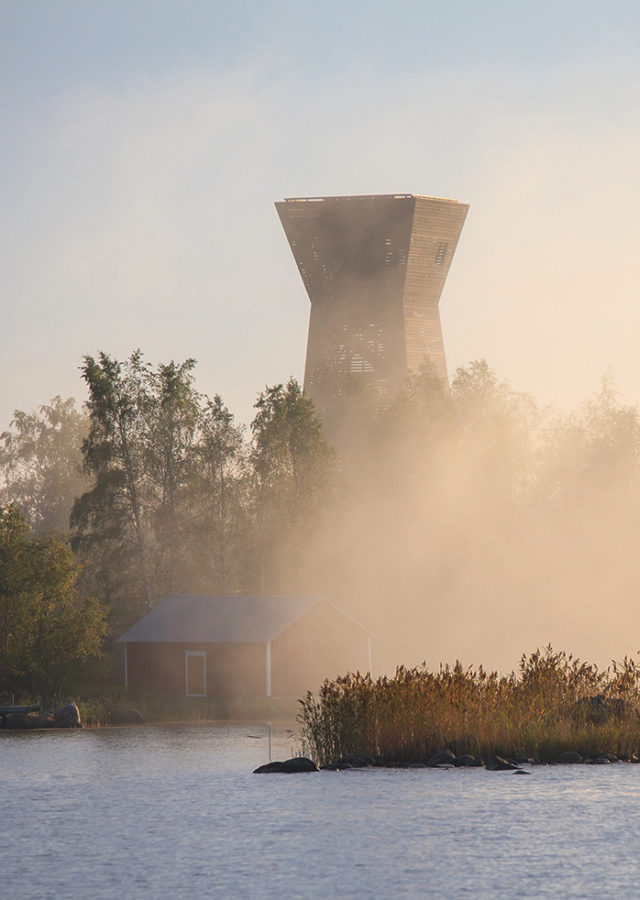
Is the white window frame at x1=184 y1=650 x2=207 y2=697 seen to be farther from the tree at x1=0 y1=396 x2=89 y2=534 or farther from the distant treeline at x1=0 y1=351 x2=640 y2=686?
the tree at x1=0 y1=396 x2=89 y2=534

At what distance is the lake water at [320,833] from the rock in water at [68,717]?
1925 cm

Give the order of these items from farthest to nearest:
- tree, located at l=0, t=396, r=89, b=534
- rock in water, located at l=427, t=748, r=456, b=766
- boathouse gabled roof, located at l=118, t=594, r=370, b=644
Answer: tree, located at l=0, t=396, r=89, b=534 < boathouse gabled roof, located at l=118, t=594, r=370, b=644 < rock in water, located at l=427, t=748, r=456, b=766

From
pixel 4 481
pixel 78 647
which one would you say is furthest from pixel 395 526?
pixel 4 481

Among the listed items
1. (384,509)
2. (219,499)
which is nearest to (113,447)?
(219,499)

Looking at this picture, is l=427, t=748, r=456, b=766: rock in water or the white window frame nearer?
l=427, t=748, r=456, b=766: rock in water

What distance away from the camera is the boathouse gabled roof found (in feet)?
194

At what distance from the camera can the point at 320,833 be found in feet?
60.2

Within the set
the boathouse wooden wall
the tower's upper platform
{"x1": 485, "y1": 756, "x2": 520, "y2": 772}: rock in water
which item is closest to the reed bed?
{"x1": 485, "y1": 756, "x2": 520, "y2": 772}: rock in water

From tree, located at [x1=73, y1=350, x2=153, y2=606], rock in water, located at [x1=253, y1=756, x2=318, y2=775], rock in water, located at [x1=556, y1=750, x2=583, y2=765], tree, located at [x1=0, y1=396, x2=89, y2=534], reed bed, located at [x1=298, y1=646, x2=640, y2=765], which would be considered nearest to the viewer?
rock in water, located at [x1=556, y1=750, x2=583, y2=765]

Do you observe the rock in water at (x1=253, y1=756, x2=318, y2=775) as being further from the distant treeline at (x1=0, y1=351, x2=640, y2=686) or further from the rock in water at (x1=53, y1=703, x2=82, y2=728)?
the distant treeline at (x1=0, y1=351, x2=640, y2=686)

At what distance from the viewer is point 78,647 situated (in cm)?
5359

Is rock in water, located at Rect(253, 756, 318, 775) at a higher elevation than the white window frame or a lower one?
lower

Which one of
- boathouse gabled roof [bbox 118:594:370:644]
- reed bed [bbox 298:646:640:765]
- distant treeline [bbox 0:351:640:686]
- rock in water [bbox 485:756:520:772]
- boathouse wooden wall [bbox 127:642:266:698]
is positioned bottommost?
rock in water [bbox 485:756:520:772]

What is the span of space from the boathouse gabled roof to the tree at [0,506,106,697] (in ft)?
17.0
